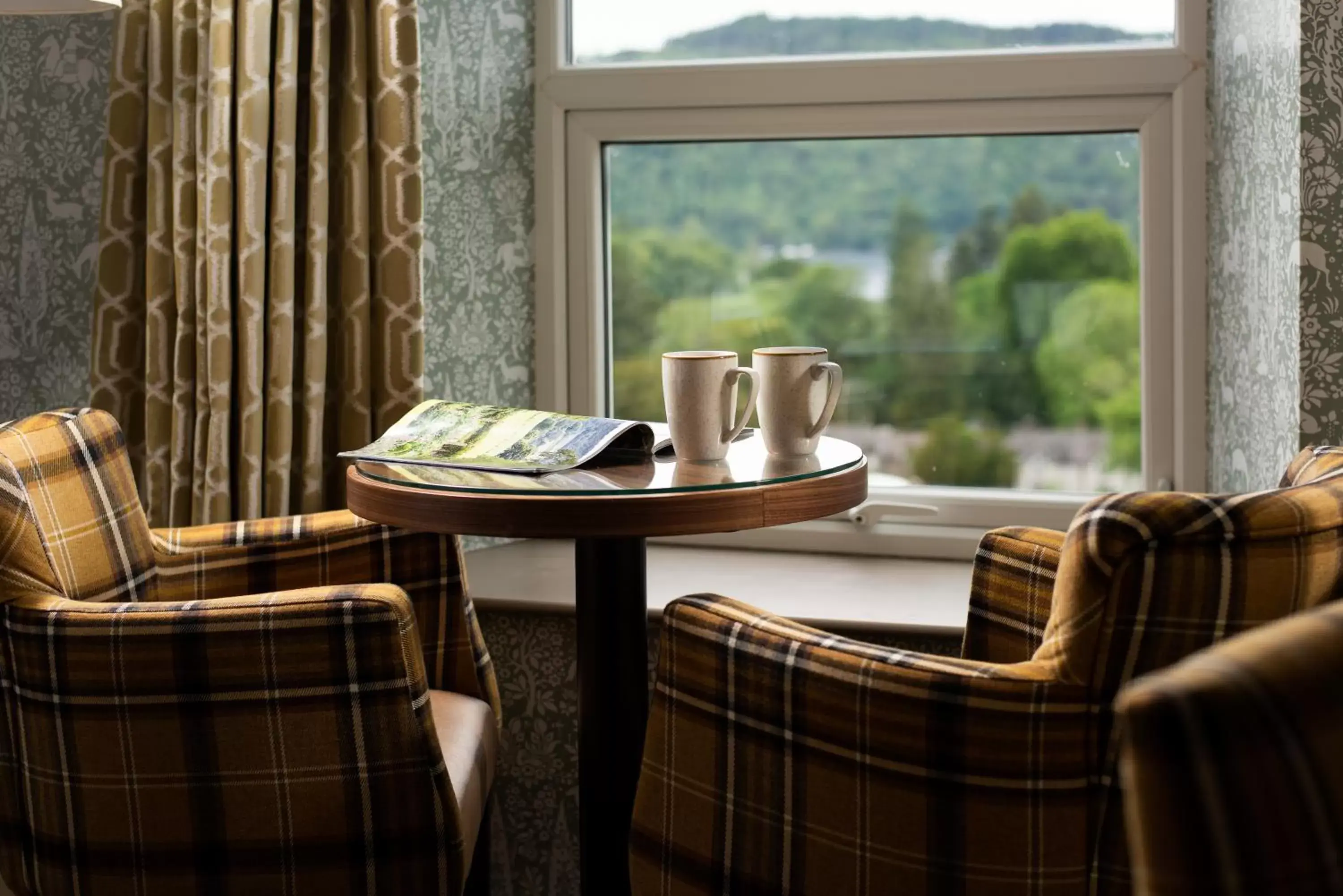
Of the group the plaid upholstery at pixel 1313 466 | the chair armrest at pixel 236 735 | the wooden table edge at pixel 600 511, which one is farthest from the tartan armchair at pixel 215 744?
the plaid upholstery at pixel 1313 466

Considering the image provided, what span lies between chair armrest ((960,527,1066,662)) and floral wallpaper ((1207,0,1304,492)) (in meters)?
0.59

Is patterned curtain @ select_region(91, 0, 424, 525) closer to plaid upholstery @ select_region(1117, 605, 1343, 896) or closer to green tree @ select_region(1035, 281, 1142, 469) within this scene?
green tree @ select_region(1035, 281, 1142, 469)

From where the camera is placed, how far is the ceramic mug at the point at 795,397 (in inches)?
62.1

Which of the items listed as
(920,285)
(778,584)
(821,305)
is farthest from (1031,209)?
(778,584)

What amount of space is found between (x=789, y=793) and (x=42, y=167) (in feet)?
6.32

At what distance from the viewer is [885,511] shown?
2.47m

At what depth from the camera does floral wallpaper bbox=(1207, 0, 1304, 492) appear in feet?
6.29

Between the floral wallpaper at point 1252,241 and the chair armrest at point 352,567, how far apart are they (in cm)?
116

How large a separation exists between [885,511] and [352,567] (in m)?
1.04

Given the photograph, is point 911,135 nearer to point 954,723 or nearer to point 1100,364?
point 1100,364

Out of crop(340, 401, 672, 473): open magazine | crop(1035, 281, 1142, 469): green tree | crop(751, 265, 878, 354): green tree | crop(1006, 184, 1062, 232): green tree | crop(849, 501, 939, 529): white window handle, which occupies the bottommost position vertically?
crop(849, 501, 939, 529): white window handle

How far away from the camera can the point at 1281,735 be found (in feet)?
1.81

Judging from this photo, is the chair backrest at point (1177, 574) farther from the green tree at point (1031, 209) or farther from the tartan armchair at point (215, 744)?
the green tree at point (1031, 209)

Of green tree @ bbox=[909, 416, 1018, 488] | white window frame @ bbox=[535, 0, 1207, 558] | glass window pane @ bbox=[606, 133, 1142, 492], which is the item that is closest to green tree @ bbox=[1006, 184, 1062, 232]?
glass window pane @ bbox=[606, 133, 1142, 492]
